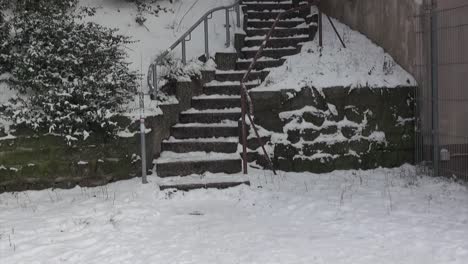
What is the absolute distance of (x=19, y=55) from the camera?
7535 mm

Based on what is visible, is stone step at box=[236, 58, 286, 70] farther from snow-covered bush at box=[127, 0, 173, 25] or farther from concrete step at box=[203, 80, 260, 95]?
snow-covered bush at box=[127, 0, 173, 25]

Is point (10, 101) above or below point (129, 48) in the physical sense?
below

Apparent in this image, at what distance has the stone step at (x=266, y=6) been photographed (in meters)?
11.6

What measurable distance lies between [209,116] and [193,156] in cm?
98

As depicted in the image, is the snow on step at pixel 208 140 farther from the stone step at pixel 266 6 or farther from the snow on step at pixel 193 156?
the stone step at pixel 266 6

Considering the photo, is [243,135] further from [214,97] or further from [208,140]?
[214,97]

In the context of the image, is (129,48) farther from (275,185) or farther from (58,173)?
(275,185)

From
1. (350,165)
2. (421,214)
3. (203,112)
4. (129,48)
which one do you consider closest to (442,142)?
(350,165)

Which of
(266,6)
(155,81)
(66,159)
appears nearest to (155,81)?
(155,81)

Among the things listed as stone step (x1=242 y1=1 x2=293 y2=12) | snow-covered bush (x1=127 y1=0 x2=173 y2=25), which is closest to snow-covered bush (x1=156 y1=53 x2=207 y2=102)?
snow-covered bush (x1=127 y1=0 x2=173 y2=25)

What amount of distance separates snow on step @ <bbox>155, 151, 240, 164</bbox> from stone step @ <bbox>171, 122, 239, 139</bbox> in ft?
1.36

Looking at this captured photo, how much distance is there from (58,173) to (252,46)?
480cm

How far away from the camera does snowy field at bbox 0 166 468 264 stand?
15.0 ft

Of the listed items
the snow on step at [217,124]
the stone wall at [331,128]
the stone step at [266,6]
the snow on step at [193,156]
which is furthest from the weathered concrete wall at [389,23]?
the snow on step at [193,156]
